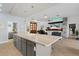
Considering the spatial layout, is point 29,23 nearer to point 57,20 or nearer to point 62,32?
point 57,20

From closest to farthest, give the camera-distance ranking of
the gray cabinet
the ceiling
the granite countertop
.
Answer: the granite countertop, the gray cabinet, the ceiling

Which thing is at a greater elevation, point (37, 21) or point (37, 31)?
point (37, 21)

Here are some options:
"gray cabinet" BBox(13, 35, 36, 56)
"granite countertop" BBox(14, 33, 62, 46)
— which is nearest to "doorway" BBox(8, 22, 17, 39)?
"gray cabinet" BBox(13, 35, 36, 56)

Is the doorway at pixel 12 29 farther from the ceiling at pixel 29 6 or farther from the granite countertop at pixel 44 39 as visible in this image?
the granite countertop at pixel 44 39

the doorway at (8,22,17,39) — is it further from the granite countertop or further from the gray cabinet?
the granite countertop

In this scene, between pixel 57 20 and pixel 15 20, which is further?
pixel 15 20

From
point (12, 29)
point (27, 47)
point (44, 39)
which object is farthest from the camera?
point (12, 29)

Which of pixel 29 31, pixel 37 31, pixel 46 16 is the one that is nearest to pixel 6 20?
pixel 29 31

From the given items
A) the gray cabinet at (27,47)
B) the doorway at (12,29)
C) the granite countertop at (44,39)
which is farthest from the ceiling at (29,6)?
the doorway at (12,29)

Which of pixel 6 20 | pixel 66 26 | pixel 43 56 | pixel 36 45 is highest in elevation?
pixel 6 20

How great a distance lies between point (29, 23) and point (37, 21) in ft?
2.05

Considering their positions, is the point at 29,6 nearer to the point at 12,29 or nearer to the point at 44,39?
the point at 44,39

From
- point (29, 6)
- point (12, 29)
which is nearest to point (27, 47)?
point (29, 6)

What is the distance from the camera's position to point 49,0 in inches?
81.1
